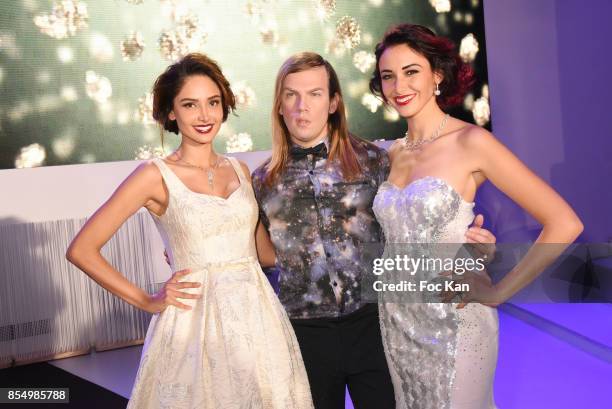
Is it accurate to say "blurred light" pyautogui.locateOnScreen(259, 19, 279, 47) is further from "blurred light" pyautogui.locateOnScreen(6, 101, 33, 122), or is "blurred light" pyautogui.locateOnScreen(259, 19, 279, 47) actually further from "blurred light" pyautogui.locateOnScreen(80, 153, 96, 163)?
"blurred light" pyautogui.locateOnScreen(6, 101, 33, 122)

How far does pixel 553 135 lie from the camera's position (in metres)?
6.50

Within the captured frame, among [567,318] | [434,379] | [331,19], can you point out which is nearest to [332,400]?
[434,379]

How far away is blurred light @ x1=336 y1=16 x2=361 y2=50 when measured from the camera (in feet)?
20.0

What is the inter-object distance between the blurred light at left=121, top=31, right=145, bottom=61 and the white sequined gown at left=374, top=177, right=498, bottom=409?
149 inches

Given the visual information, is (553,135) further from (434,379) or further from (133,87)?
(434,379)

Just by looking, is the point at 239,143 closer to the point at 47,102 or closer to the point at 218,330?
the point at 47,102

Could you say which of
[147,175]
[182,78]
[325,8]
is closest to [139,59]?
[325,8]

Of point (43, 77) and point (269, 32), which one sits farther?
point (269, 32)

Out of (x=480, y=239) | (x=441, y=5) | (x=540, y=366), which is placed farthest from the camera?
(x=441, y=5)

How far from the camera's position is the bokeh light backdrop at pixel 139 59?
5.24 m

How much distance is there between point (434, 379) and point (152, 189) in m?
1.11

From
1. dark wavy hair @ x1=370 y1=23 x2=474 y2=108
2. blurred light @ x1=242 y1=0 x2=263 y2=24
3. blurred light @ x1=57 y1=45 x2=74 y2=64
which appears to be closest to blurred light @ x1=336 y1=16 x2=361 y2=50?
blurred light @ x1=242 y1=0 x2=263 y2=24

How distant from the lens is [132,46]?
5508 mm

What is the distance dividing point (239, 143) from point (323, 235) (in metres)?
3.59
